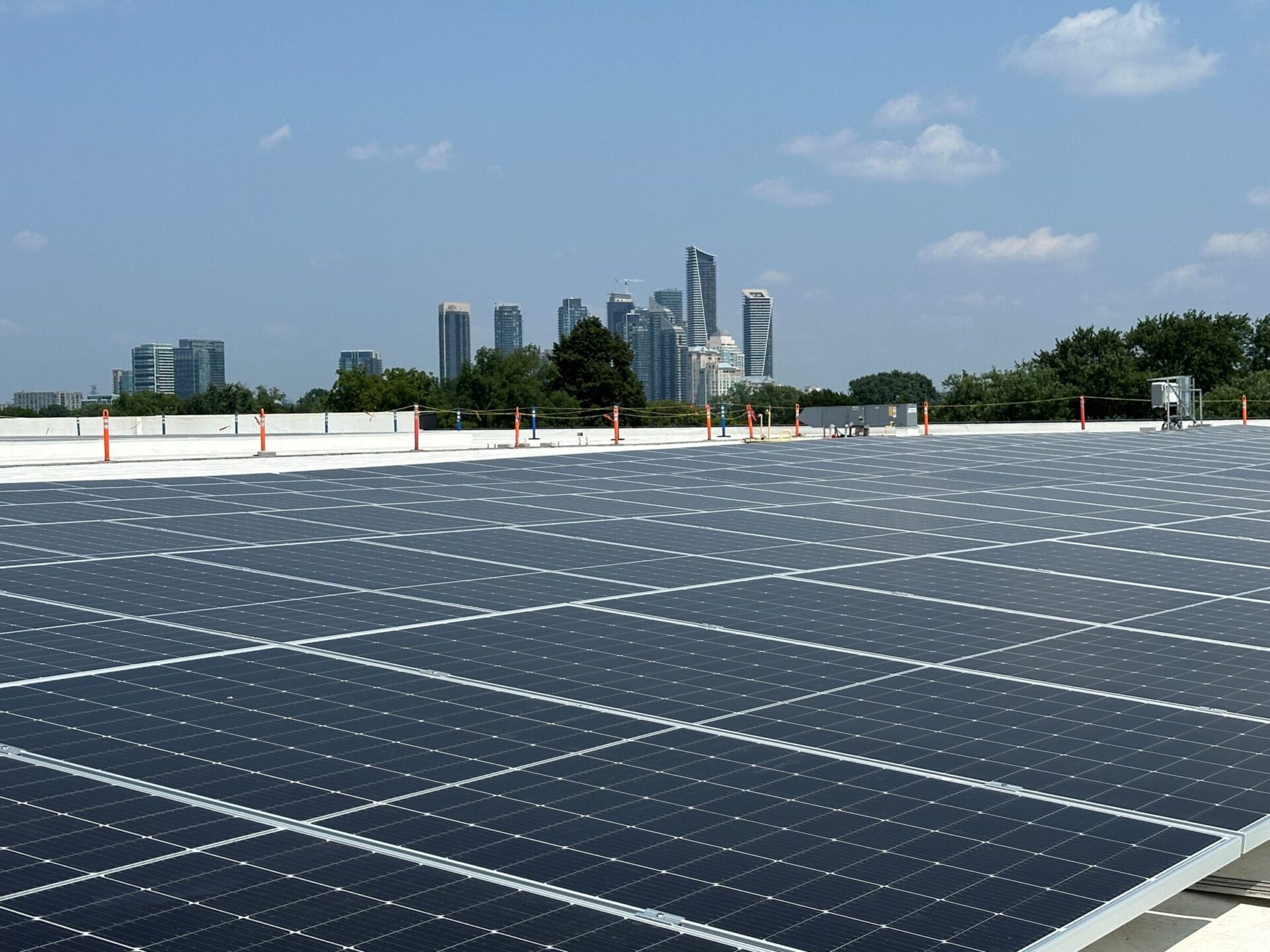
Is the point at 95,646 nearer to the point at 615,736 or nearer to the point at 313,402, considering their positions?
the point at 615,736

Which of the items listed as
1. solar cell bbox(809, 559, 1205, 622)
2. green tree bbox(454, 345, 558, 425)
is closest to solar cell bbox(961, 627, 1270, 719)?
solar cell bbox(809, 559, 1205, 622)

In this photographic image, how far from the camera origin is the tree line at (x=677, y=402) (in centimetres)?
9894

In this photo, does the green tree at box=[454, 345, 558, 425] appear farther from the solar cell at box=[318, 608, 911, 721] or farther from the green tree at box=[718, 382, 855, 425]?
the solar cell at box=[318, 608, 911, 721]

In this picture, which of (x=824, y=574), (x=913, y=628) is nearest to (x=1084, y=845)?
(x=913, y=628)

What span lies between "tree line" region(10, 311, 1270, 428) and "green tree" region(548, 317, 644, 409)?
0.30 feet

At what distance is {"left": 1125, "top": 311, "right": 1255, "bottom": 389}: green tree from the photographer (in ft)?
364

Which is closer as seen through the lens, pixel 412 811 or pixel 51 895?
pixel 51 895

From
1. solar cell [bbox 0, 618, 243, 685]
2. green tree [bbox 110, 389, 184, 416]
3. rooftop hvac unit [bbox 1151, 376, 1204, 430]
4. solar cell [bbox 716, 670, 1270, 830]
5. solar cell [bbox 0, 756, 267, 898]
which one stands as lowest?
solar cell [bbox 716, 670, 1270, 830]

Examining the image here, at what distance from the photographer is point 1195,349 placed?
111m

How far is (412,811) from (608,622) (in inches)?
219

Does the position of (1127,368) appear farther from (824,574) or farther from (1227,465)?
(824,574)

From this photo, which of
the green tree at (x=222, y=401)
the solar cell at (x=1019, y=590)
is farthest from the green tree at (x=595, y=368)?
the solar cell at (x=1019, y=590)

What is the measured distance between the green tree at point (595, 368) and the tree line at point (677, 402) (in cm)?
9

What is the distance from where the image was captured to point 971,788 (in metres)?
7.87
